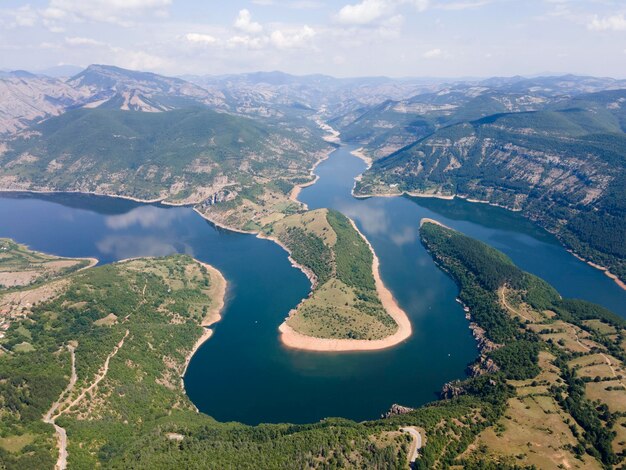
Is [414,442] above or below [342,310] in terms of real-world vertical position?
above

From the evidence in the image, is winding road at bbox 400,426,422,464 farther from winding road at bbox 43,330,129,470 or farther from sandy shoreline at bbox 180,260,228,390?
winding road at bbox 43,330,129,470

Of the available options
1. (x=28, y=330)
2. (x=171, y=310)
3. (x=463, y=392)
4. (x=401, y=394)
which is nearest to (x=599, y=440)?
(x=463, y=392)

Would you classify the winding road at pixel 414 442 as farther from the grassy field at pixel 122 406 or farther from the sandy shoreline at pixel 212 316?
the sandy shoreline at pixel 212 316

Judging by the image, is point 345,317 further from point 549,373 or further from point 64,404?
point 64,404

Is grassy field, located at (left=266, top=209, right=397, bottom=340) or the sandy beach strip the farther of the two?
grassy field, located at (left=266, top=209, right=397, bottom=340)

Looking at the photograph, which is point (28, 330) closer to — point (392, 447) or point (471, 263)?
point (392, 447)

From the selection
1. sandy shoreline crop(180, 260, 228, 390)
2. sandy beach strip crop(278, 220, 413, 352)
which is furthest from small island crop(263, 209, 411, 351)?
sandy shoreline crop(180, 260, 228, 390)

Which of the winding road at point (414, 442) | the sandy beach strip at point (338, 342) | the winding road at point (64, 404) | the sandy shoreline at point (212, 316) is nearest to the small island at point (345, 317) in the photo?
the sandy beach strip at point (338, 342)

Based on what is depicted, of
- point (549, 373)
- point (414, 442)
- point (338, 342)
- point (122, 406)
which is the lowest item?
point (338, 342)

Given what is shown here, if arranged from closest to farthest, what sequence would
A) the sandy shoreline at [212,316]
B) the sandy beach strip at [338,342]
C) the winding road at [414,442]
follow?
the winding road at [414,442], the sandy shoreline at [212,316], the sandy beach strip at [338,342]

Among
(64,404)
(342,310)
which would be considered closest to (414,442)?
(342,310)

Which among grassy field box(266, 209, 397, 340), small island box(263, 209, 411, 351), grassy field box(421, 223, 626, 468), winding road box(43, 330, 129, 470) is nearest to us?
winding road box(43, 330, 129, 470)
